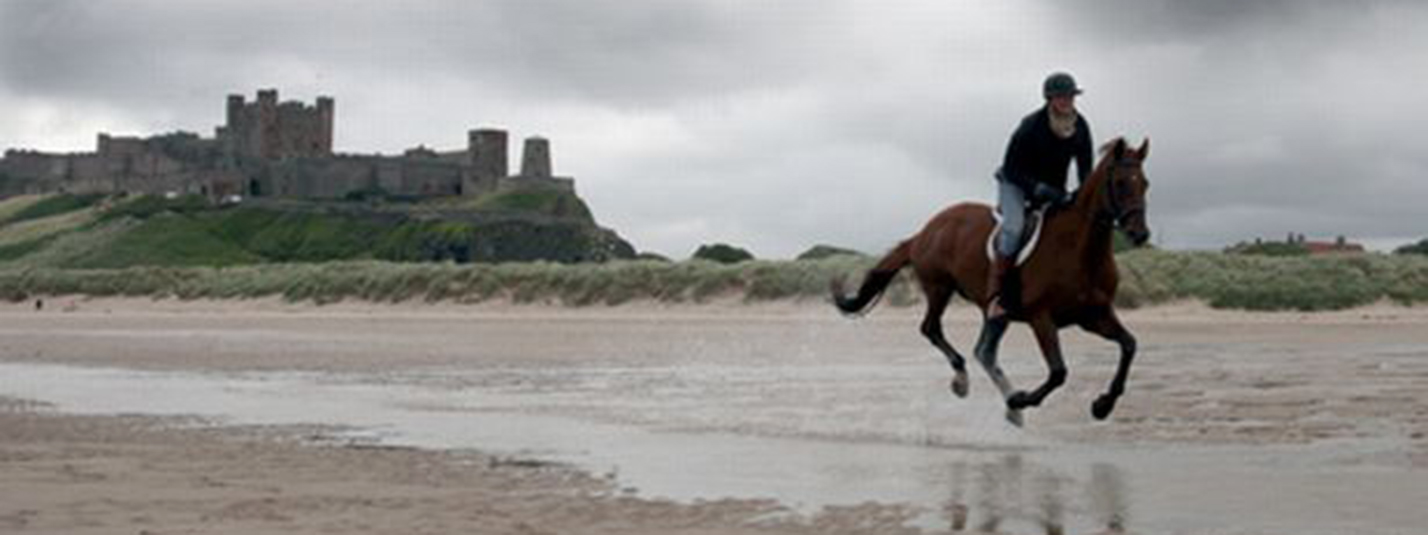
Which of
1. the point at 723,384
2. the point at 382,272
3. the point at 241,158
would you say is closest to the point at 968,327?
the point at 723,384

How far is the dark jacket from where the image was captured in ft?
40.0

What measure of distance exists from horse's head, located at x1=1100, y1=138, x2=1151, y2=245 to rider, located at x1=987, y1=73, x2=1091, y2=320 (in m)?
0.85

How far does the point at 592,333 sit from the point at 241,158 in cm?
12349

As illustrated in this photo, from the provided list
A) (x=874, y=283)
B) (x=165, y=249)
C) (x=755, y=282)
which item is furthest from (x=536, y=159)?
(x=874, y=283)

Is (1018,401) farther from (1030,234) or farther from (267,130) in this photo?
(267,130)

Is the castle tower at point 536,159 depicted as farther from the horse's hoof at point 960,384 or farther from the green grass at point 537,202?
the horse's hoof at point 960,384

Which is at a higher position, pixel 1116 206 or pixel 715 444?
pixel 1116 206

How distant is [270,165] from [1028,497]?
473 ft

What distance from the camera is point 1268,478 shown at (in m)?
9.38

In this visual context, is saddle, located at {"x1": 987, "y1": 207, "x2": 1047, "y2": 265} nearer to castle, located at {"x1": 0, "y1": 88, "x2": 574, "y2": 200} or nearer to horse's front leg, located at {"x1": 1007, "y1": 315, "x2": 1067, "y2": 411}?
horse's front leg, located at {"x1": 1007, "y1": 315, "x2": 1067, "y2": 411}

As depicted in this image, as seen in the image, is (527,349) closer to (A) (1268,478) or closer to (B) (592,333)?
(B) (592,333)

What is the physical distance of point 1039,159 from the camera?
12227 millimetres

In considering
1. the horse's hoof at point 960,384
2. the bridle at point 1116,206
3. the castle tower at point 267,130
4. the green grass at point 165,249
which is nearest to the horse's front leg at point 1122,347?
the bridle at point 1116,206

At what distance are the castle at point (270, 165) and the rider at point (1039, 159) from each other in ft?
→ 436
